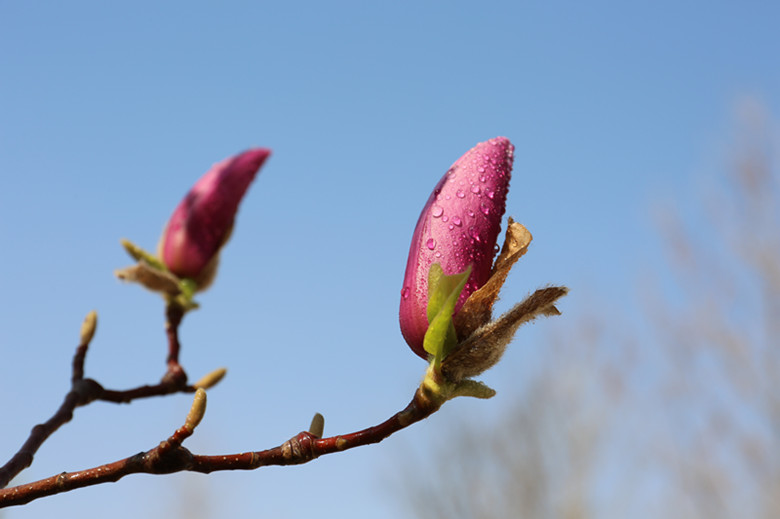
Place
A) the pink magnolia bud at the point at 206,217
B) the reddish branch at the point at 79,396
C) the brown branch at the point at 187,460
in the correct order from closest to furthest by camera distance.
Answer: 1. the brown branch at the point at 187,460
2. the reddish branch at the point at 79,396
3. the pink magnolia bud at the point at 206,217

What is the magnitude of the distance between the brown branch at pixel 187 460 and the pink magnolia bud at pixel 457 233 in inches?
4.2

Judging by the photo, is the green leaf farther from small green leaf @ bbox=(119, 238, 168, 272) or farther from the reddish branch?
small green leaf @ bbox=(119, 238, 168, 272)

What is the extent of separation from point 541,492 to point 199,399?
7.93 metres

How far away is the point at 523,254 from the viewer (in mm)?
761

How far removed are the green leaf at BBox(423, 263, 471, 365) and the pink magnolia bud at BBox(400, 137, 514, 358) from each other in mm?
16

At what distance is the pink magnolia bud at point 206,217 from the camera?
1.22 metres

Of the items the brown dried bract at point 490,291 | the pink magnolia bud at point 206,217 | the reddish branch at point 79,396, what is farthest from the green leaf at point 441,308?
the pink magnolia bud at point 206,217

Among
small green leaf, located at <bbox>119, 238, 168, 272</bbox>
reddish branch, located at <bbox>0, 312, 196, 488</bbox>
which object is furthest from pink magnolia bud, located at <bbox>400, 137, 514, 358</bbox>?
small green leaf, located at <bbox>119, 238, 168, 272</bbox>

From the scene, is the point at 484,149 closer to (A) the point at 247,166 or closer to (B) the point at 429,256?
(B) the point at 429,256

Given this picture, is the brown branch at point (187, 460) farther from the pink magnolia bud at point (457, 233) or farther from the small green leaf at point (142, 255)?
the small green leaf at point (142, 255)

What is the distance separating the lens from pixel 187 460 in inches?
28.3

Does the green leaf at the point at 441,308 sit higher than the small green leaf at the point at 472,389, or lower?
higher

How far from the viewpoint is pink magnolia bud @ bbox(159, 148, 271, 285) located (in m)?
1.22

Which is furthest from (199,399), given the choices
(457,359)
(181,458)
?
(457,359)
